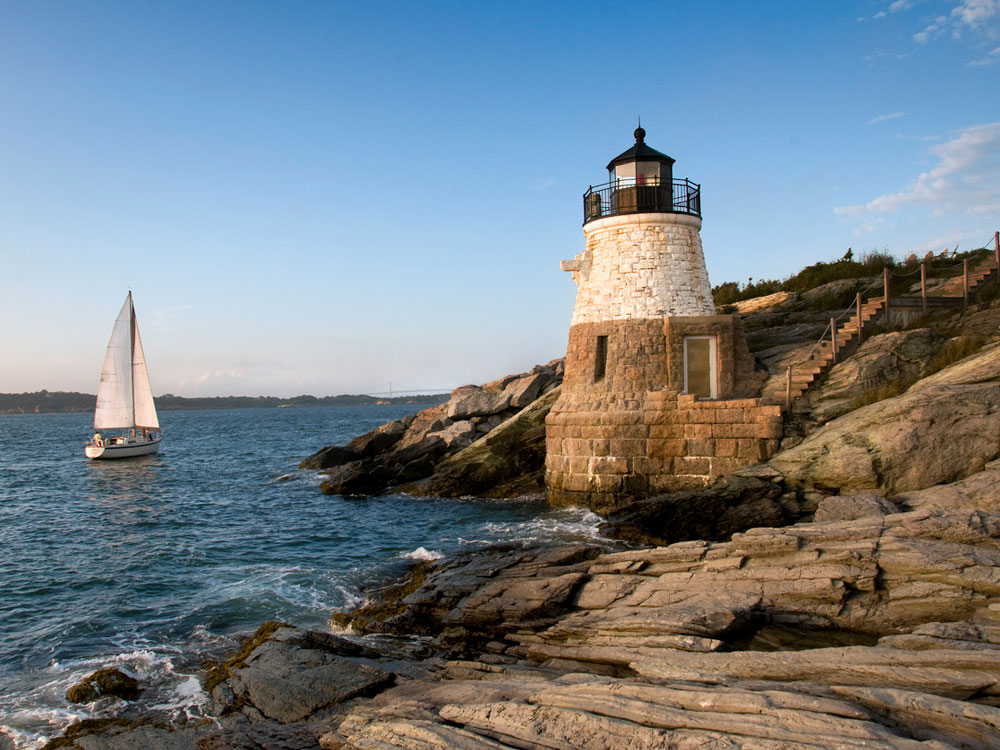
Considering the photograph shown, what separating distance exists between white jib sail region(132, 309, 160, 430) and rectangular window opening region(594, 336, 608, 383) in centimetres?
3150

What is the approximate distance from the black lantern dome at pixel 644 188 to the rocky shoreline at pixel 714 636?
738 cm

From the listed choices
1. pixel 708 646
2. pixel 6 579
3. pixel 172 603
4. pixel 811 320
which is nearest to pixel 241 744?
pixel 708 646

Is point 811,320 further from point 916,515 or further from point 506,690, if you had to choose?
point 506,690

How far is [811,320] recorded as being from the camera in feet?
70.4

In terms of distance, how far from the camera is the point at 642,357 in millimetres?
18188

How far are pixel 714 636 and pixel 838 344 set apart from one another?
1215 cm

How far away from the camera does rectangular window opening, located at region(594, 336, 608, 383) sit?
61.7 ft

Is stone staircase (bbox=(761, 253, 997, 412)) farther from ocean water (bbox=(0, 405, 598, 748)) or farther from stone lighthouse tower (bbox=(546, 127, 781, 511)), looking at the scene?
ocean water (bbox=(0, 405, 598, 748))

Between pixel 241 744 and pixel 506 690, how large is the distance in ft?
9.11

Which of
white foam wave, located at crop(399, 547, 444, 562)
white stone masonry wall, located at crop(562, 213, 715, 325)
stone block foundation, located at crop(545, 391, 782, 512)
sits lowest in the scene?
white foam wave, located at crop(399, 547, 444, 562)

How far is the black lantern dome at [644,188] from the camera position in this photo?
61.3 ft

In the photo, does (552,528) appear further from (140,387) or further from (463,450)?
(140,387)

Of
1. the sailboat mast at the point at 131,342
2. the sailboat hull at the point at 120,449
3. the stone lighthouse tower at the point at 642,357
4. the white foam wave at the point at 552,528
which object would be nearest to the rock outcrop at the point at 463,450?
the stone lighthouse tower at the point at 642,357

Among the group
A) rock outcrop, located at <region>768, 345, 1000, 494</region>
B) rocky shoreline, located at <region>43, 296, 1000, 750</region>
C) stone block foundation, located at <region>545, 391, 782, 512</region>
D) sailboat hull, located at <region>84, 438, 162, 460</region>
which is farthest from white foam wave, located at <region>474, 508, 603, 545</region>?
sailboat hull, located at <region>84, 438, 162, 460</region>
